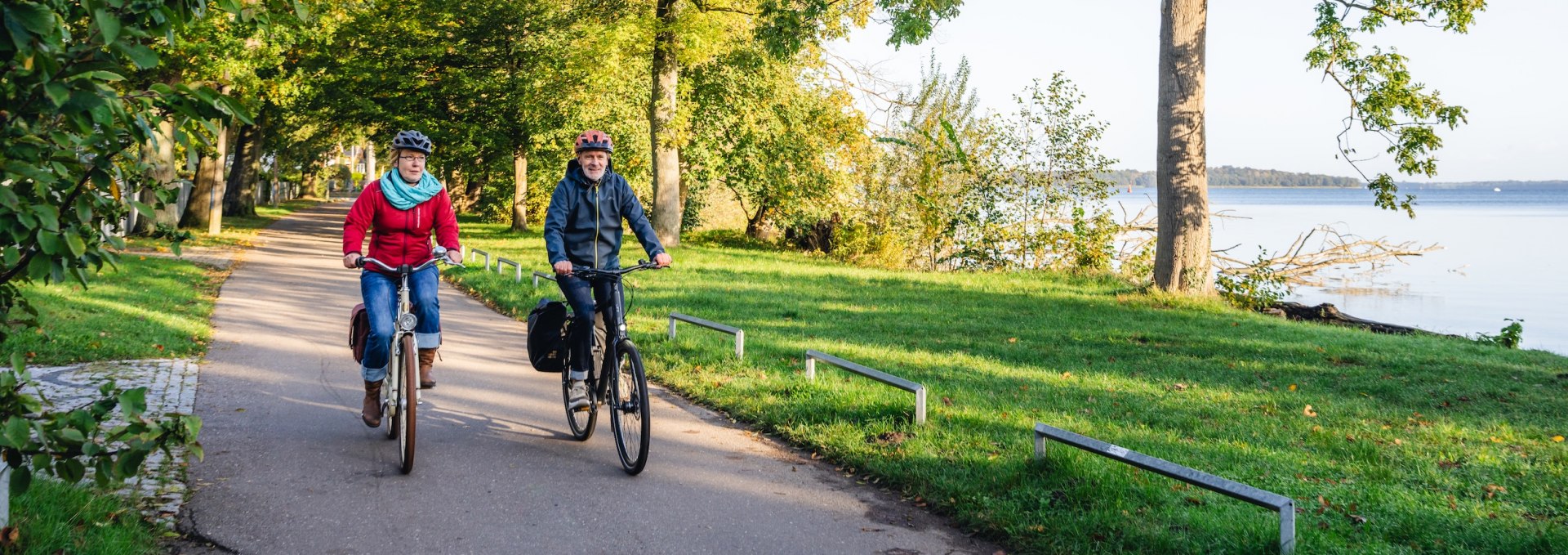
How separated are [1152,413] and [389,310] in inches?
204

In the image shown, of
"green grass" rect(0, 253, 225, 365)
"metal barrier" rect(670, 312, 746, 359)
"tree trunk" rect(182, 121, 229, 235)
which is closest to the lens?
"green grass" rect(0, 253, 225, 365)

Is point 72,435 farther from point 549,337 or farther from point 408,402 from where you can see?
point 549,337

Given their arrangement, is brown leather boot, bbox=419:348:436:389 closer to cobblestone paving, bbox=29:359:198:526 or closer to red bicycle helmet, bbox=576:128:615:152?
cobblestone paving, bbox=29:359:198:526

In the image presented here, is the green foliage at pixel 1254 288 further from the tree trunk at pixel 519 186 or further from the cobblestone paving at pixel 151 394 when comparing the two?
the tree trunk at pixel 519 186

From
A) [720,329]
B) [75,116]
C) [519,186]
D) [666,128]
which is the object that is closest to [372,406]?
[720,329]

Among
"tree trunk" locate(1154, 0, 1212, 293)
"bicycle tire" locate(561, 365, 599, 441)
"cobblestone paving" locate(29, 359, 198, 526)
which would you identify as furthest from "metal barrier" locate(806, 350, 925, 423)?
"tree trunk" locate(1154, 0, 1212, 293)

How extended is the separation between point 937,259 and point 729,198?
48.5 feet

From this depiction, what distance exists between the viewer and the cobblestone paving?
5332 millimetres

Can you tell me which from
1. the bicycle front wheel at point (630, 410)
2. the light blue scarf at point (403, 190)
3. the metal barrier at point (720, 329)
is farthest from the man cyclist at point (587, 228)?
the metal barrier at point (720, 329)

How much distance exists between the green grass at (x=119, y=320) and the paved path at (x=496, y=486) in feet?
3.45

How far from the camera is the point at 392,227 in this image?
6.59 meters

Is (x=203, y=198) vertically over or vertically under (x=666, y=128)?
under

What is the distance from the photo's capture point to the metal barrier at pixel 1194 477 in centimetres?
454

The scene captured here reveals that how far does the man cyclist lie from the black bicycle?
66 millimetres
